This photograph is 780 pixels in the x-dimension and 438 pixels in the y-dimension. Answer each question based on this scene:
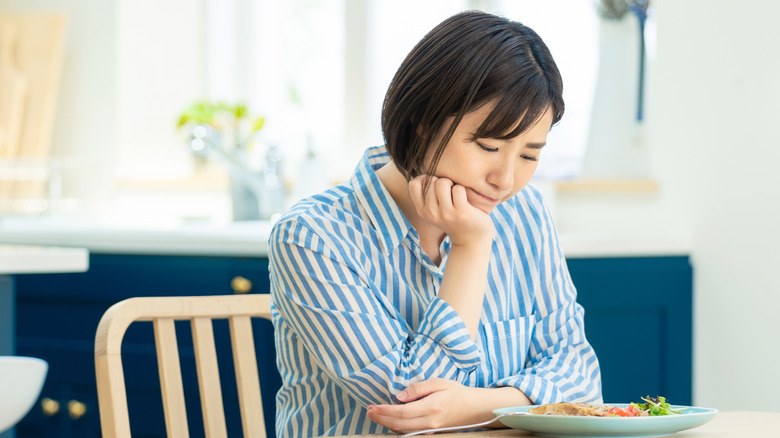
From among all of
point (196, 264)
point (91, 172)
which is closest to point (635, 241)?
point (196, 264)

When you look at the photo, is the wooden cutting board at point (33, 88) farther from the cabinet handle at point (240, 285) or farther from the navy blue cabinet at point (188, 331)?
the cabinet handle at point (240, 285)

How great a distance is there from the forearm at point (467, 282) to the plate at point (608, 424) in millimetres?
183

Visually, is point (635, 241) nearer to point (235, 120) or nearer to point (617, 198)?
point (617, 198)

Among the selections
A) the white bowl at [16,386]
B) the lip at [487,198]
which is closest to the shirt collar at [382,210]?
the lip at [487,198]

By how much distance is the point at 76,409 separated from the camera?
2387mm

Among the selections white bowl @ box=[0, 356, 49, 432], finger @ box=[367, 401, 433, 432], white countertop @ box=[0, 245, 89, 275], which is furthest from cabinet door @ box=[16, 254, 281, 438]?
finger @ box=[367, 401, 433, 432]

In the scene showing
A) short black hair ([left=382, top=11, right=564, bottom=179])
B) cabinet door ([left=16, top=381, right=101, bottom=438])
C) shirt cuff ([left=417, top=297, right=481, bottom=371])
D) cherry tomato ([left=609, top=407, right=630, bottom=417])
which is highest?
short black hair ([left=382, top=11, right=564, bottom=179])

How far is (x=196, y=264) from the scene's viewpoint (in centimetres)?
224

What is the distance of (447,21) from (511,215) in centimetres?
32

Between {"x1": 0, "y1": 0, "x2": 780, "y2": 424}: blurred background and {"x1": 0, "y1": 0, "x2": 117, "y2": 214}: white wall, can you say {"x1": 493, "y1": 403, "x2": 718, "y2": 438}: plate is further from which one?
{"x1": 0, "y1": 0, "x2": 117, "y2": 214}: white wall

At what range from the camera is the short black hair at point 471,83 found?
3.33 ft

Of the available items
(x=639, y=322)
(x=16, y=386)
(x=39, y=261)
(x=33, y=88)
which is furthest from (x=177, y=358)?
(x=33, y=88)

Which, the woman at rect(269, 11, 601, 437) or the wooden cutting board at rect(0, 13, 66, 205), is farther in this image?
the wooden cutting board at rect(0, 13, 66, 205)

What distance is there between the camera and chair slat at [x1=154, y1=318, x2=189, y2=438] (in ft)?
3.54
